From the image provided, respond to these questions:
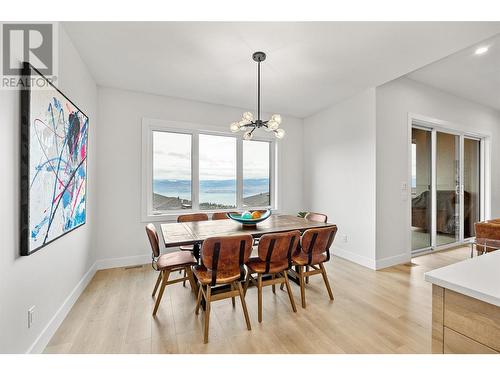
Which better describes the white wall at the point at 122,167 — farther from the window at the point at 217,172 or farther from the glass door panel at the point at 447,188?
the glass door panel at the point at 447,188

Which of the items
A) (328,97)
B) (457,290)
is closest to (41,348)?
(457,290)

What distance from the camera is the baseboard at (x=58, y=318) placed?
1.60 meters

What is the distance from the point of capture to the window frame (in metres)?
3.43

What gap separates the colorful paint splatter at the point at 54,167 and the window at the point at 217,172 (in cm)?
181

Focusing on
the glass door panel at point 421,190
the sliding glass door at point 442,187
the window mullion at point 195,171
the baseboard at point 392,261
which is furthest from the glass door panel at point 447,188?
the window mullion at point 195,171

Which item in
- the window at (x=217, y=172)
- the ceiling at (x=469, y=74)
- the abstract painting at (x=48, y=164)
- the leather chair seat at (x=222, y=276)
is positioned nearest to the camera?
the abstract painting at (x=48, y=164)

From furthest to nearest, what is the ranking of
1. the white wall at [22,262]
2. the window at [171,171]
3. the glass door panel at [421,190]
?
the glass door panel at [421,190]
the window at [171,171]
the white wall at [22,262]

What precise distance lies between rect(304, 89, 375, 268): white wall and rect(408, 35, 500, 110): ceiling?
0.94 m

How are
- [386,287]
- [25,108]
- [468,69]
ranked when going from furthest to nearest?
[468,69] < [386,287] < [25,108]

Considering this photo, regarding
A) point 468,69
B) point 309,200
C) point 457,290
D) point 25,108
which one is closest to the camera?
point 457,290

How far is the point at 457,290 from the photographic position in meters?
0.85

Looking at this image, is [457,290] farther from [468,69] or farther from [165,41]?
[468,69]

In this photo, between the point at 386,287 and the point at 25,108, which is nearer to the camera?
the point at 25,108

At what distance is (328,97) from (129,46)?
9.46 ft
